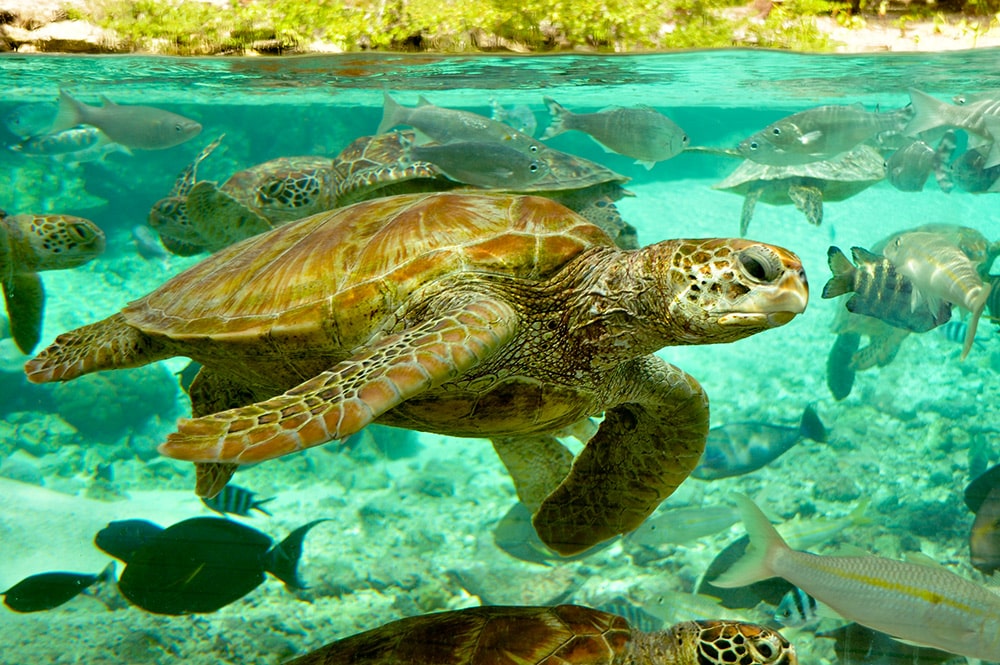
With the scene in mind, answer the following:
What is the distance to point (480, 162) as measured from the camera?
4.36 metres

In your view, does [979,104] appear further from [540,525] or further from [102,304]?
[102,304]

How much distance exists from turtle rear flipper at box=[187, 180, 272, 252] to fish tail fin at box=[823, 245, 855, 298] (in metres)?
3.96

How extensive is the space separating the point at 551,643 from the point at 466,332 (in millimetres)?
1078

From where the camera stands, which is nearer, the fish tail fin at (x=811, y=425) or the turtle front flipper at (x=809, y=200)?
the fish tail fin at (x=811, y=425)

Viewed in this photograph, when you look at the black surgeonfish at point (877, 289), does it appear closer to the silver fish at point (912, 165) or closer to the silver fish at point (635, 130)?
the silver fish at point (635, 130)

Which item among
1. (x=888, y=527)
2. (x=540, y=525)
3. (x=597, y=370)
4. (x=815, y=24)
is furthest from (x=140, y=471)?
(x=815, y=24)

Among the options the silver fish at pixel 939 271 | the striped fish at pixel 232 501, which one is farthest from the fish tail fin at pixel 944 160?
the striped fish at pixel 232 501

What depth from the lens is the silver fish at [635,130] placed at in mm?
5215

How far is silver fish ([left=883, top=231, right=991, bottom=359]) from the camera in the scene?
3.82m

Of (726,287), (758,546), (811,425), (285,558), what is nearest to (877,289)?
(811,425)

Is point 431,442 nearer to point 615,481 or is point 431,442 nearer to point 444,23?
point 444,23

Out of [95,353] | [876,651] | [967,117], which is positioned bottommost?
[876,651]

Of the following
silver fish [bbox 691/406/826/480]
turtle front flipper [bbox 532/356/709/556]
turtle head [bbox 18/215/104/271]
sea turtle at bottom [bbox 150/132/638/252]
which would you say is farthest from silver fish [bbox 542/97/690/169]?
turtle head [bbox 18/215/104/271]

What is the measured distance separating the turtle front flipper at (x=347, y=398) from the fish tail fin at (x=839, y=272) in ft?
10.3
